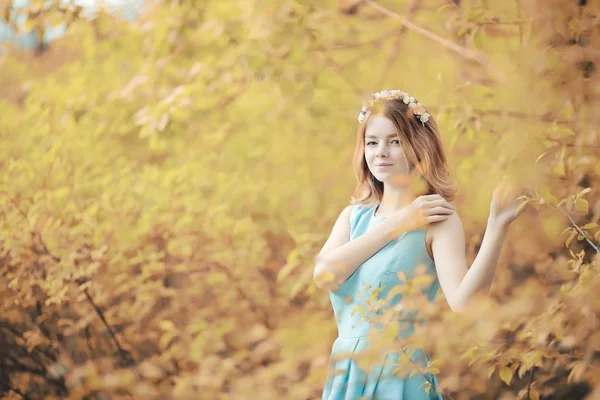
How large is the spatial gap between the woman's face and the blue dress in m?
0.17

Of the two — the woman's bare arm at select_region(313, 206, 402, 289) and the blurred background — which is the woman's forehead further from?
the blurred background

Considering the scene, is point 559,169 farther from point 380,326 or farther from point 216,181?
point 216,181

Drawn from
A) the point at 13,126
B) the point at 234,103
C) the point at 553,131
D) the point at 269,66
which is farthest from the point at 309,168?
the point at 553,131

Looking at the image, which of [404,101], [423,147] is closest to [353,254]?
[423,147]

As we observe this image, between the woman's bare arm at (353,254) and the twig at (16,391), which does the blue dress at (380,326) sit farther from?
the twig at (16,391)

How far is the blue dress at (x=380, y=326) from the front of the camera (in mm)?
1600

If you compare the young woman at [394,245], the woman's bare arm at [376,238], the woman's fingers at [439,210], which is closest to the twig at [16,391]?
the young woman at [394,245]

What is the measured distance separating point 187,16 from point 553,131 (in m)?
1.98

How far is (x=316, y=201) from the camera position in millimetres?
3453

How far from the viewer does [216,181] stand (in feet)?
10.9

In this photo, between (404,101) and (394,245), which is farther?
(404,101)

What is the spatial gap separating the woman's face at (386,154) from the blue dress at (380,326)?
0.17m

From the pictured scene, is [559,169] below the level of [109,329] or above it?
above

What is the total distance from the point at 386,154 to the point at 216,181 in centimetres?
178
